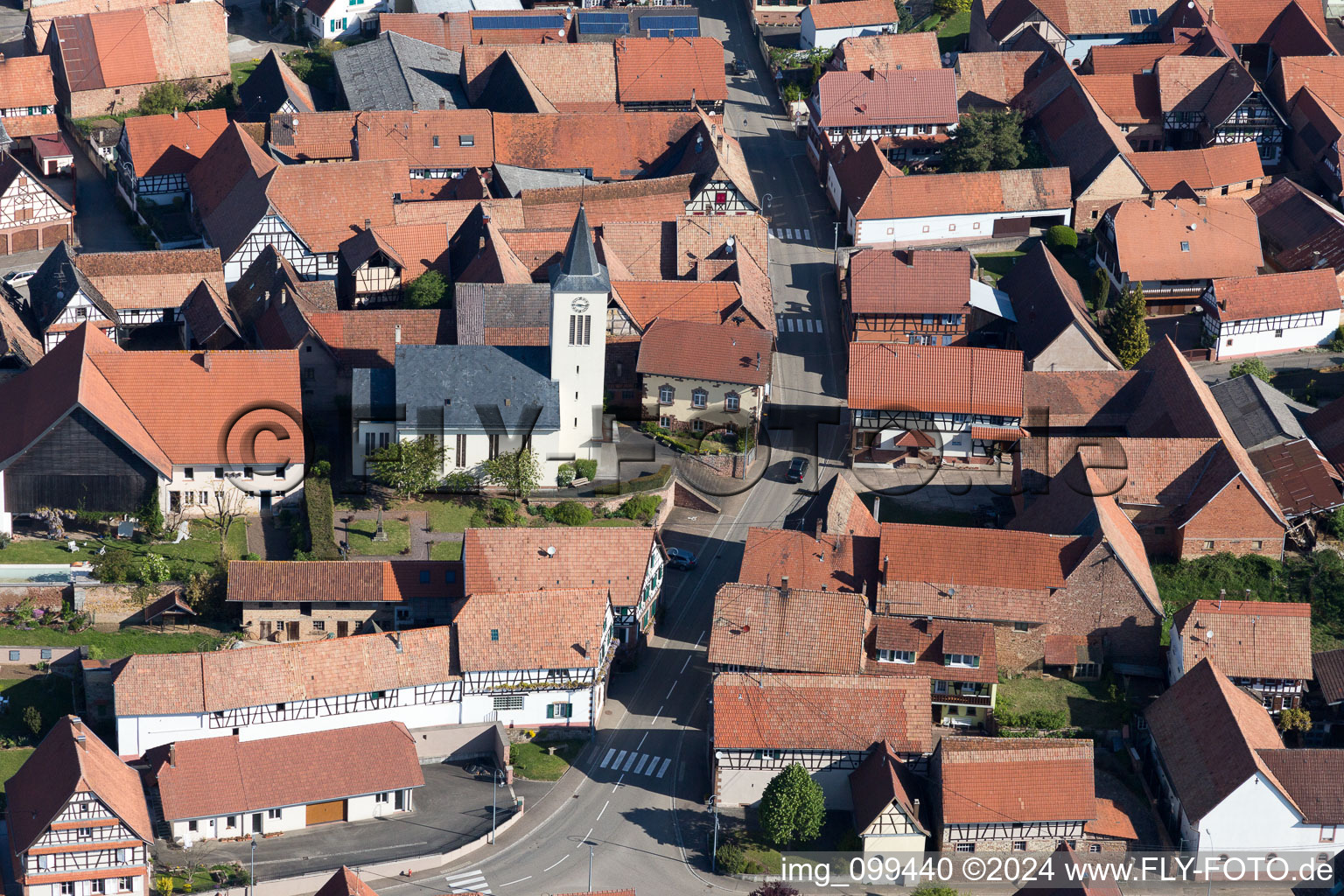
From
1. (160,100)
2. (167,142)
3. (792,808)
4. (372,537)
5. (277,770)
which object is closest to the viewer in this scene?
(792,808)

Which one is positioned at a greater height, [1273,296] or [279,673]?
[1273,296]

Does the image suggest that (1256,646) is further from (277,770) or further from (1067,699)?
(277,770)

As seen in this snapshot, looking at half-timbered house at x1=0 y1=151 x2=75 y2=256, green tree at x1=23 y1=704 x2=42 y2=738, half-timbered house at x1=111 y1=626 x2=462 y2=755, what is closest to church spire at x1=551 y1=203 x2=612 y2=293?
half-timbered house at x1=111 y1=626 x2=462 y2=755

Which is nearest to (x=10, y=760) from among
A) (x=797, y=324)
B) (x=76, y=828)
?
(x=76, y=828)

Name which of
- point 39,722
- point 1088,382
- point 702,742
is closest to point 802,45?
point 1088,382

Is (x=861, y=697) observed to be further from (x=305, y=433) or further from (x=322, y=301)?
(x=322, y=301)

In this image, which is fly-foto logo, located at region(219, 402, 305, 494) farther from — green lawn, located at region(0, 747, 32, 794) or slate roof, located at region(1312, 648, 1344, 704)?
slate roof, located at region(1312, 648, 1344, 704)

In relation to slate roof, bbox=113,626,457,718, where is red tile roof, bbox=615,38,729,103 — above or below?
above
